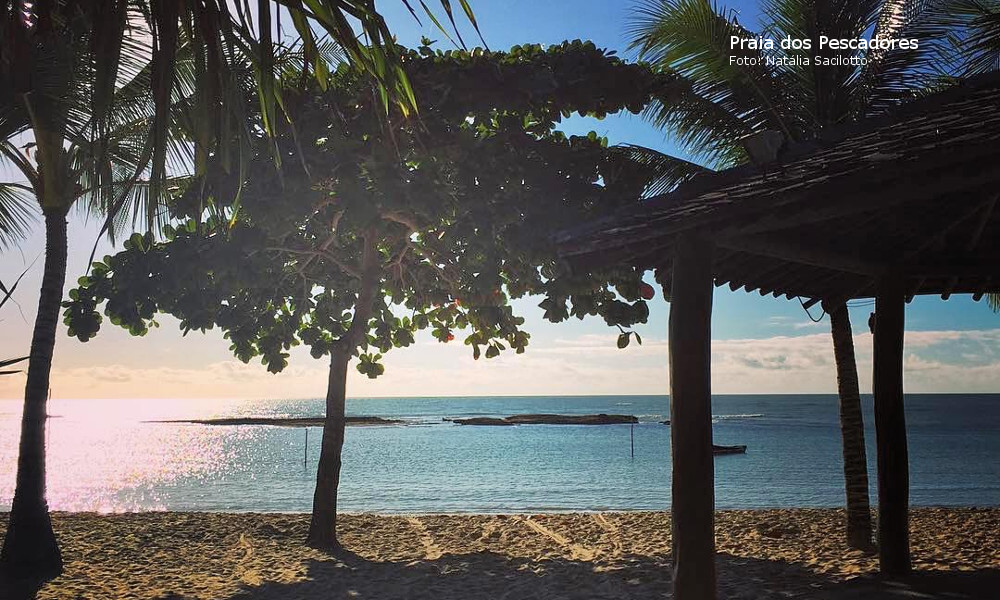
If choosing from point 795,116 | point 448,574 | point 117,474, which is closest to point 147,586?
point 448,574

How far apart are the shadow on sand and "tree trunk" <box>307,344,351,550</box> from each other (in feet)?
4.18

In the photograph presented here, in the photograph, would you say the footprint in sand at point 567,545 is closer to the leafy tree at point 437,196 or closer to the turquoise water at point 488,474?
the leafy tree at point 437,196

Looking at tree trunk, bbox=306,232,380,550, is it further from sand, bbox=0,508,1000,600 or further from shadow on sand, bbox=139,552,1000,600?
shadow on sand, bbox=139,552,1000,600

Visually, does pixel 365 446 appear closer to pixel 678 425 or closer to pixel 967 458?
pixel 967 458

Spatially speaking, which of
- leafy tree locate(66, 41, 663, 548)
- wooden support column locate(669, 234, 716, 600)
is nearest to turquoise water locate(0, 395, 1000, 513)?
leafy tree locate(66, 41, 663, 548)

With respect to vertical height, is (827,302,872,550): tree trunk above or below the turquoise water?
above

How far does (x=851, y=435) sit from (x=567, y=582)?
4.97 m

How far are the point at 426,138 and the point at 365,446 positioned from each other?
64.8 metres

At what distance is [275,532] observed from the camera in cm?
1330

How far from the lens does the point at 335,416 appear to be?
12.4 metres

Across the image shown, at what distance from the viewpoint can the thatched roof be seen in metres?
4.71

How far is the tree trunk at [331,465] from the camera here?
1198 cm

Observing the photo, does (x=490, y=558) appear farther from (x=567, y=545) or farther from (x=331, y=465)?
(x=331, y=465)

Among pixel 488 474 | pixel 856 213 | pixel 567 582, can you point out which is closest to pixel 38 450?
pixel 567 582
